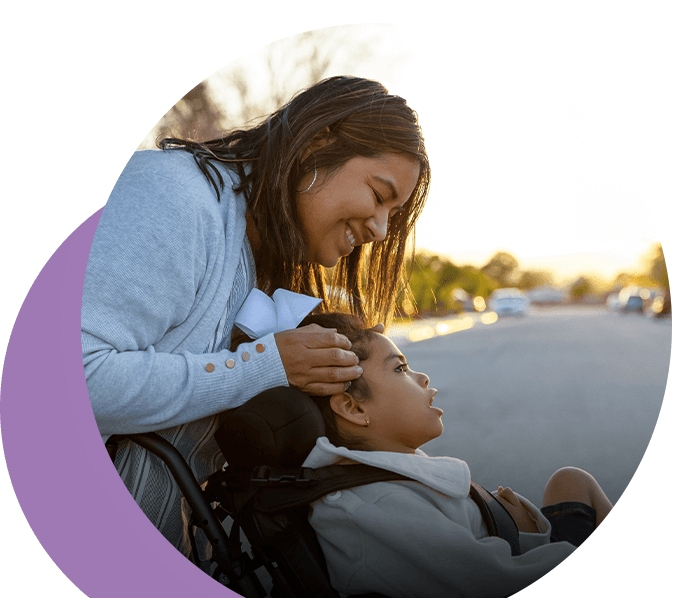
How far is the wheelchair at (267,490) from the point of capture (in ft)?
3.13

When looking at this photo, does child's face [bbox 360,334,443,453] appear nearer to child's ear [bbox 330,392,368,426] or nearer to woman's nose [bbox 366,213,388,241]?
child's ear [bbox 330,392,368,426]

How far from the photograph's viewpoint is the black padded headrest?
3.15ft

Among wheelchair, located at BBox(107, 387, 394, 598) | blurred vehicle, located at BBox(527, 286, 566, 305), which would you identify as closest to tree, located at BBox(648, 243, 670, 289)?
blurred vehicle, located at BBox(527, 286, 566, 305)

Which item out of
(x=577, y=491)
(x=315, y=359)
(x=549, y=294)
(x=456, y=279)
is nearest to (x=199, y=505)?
(x=315, y=359)

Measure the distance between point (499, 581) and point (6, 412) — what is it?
1.08 metres

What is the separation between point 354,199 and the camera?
1.18m

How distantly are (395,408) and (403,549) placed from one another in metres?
0.28

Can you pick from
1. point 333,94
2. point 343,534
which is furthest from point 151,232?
point 343,534

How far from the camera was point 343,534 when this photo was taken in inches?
39.6

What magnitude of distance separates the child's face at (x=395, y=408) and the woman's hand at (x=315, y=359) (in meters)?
0.10

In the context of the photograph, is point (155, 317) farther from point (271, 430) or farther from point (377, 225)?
point (377, 225)

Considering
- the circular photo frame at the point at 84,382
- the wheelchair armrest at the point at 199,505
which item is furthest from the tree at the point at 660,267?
the wheelchair armrest at the point at 199,505

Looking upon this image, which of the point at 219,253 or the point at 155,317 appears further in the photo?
the point at 219,253

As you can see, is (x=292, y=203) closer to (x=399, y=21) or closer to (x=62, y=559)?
(x=399, y=21)
